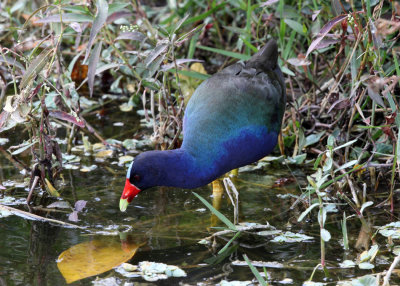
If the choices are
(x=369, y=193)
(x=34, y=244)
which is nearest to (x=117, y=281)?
(x=34, y=244)

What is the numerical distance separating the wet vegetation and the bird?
16 cm

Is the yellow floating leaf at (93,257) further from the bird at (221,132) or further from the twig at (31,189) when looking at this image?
the twig at (31,189)

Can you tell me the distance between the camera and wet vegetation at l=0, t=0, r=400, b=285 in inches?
99.3

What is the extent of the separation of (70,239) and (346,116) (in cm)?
163

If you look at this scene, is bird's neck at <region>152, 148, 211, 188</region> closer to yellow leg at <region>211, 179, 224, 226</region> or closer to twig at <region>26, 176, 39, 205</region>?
yellow leg at <region>211, 179, 224, 226</region>

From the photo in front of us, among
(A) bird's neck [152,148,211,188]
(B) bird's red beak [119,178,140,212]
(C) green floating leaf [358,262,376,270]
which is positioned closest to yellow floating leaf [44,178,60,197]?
(B) bird's red beak [119,178,140,212]

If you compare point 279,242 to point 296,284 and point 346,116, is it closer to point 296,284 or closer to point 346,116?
point 296,284

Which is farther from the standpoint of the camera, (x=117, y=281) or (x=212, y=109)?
(x=212, y=109)

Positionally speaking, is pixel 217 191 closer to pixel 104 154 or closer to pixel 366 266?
pixel 104 154

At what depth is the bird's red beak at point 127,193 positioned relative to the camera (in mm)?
2893

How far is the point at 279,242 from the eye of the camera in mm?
2754

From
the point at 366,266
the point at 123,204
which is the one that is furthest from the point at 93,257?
the point at 366,266

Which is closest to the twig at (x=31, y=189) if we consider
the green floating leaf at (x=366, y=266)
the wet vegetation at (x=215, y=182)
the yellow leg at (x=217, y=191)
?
the wet vegetation at (x=215, y=182)

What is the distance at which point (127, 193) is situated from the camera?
2900 millimetres
